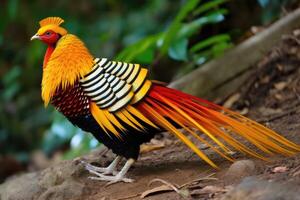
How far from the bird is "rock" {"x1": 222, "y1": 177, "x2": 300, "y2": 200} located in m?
0.53

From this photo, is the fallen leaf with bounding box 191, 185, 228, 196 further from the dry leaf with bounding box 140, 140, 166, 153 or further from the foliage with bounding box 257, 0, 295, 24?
the foliage with bounding box 257, 0, 295, 24

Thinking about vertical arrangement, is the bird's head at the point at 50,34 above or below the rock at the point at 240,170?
above

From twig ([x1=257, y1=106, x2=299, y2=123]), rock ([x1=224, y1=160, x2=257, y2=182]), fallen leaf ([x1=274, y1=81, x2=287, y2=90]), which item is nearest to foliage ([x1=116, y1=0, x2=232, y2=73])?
fallen leaf ([x1=274, y1=81, x2=287, y2=90])

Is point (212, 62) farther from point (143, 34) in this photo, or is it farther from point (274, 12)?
point (143, 34)

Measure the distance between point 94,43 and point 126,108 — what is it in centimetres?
408

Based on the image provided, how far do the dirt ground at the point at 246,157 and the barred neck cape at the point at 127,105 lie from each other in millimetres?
Answer: 127

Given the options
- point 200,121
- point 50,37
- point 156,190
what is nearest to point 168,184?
point 156,190

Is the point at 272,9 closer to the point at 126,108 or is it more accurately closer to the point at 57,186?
the point at 126,108

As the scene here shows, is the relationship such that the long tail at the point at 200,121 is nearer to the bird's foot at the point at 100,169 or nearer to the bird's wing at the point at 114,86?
the bird's wing at the point at 114,86

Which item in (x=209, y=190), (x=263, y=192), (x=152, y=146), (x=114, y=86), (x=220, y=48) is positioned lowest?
(x=152, y=146)

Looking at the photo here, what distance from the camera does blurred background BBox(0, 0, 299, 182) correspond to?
3975 mm

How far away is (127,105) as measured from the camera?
8.00 feet

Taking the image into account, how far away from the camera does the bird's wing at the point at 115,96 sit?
95.9 inches

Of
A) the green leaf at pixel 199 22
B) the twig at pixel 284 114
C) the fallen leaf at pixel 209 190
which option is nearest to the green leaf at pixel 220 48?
the green leaf at pixel 199 22
